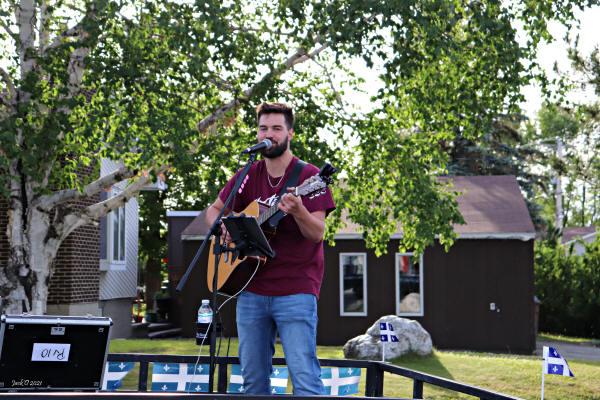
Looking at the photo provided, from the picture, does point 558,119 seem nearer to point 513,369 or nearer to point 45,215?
point 513,369

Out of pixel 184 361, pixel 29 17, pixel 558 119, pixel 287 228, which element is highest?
pixel 558 119

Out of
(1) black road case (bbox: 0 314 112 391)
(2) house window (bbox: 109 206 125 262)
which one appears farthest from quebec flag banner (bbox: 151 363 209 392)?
(2) house window (bbox: 109 206 125 262)

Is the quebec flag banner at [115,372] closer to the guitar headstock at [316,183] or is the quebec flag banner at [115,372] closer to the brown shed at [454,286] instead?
the guitar headstock at [316,183]

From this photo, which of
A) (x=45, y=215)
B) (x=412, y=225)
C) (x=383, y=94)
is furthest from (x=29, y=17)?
(x=412, y=225)

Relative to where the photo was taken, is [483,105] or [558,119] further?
[558,119]

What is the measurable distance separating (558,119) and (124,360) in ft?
176

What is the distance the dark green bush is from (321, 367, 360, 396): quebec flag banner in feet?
74.6

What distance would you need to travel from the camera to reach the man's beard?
5086mm

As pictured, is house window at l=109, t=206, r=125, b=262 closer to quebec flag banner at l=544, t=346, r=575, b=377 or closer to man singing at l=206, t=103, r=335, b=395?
quebec flag banner at l=544, t=346, r=575, b=377

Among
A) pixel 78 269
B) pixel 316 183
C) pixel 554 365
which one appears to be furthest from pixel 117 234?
pixel 316 183

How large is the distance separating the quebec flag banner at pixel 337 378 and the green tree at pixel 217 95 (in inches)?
195

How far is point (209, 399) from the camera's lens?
3.80 m

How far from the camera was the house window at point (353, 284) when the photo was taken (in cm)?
2370

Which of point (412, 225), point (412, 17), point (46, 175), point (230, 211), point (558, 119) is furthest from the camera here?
point (558, 119)
